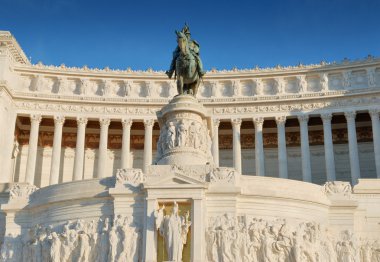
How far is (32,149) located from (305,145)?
31484 mm

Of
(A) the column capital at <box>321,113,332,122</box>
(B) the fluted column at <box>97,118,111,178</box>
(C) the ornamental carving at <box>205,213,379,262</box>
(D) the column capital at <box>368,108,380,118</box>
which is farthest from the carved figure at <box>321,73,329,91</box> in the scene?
(C) the ornamental carving at <box>205,213,379,262</box>

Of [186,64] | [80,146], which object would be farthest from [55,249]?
[80,146]

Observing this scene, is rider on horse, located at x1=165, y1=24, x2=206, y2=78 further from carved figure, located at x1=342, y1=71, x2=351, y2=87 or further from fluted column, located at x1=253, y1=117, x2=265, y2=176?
carved figure, located at x1=342, y1=71, x2=351, y2=87

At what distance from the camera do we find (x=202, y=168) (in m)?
32.0

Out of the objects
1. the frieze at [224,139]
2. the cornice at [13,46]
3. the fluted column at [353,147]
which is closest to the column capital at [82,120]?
the frieze at [224,139]

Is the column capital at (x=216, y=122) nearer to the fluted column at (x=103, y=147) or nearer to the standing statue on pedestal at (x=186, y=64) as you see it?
the fluted column at (x=103, y=147)

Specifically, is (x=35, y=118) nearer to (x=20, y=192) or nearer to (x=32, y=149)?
(x=32, y=149)

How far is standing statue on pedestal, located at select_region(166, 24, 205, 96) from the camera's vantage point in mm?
39406

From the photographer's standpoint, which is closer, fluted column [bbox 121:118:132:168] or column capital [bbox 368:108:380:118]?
column capital [bbox 368:108:380:118]

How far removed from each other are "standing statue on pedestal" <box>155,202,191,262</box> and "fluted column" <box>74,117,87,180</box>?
40.9m

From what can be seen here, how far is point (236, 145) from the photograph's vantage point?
71.5m

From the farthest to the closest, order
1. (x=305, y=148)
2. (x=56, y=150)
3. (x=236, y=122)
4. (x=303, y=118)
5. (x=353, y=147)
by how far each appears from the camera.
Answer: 1. (x=236, y=122)
2. (x=303, y=118)
3. (x=56, y=150)
4. (x=305, y=148)
5. (x=353, y=147)

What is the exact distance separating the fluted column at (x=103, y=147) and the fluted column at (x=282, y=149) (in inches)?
799

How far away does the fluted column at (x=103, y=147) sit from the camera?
230 feet
